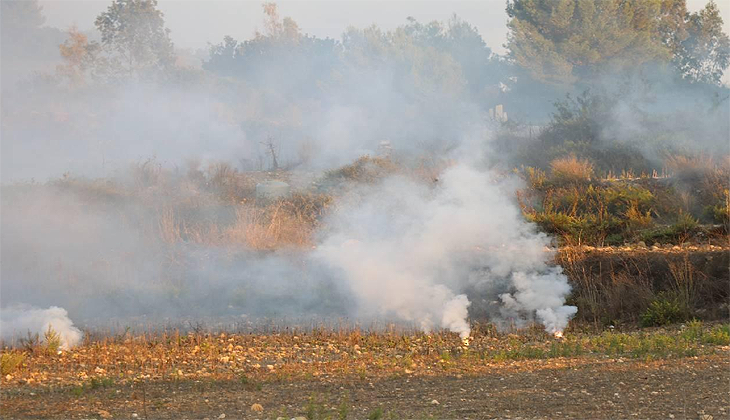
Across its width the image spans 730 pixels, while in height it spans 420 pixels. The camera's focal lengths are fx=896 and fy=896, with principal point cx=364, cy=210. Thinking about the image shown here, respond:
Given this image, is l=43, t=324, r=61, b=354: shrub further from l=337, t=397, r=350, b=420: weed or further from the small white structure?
the small white structure

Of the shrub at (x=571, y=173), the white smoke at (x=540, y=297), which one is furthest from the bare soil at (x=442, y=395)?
the shrub at (x=571, y=173)

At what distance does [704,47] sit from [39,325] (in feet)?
124

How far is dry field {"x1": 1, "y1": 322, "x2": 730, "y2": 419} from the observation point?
23.0 ft

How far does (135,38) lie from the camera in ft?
133

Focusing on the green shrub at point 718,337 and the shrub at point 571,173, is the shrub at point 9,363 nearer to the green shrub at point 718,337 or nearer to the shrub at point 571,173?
the green shrub at point 718,337

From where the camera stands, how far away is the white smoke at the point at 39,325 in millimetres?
11298

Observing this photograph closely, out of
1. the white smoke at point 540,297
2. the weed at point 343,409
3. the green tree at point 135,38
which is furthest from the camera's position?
the green tree at point 135,38

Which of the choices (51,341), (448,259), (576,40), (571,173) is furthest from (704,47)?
(51,341)

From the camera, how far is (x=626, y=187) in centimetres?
1969

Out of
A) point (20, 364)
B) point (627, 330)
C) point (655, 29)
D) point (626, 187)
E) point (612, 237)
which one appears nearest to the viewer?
point (20, 364)

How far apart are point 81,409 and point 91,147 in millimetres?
27468

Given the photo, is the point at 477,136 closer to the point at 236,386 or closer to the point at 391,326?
the point at 391,326

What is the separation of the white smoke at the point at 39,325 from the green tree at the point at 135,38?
28693 millimetres

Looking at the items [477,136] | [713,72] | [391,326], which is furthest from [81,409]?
[713,72]
